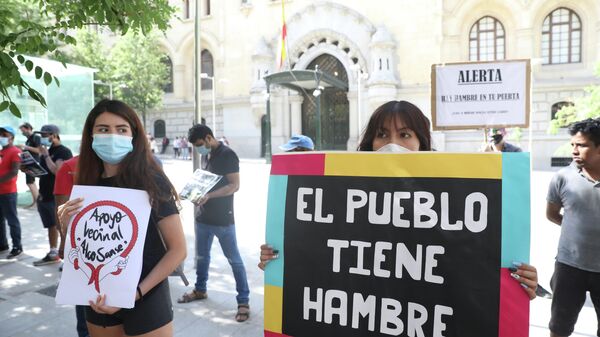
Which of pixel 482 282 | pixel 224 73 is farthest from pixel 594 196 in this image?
pixel 224 73

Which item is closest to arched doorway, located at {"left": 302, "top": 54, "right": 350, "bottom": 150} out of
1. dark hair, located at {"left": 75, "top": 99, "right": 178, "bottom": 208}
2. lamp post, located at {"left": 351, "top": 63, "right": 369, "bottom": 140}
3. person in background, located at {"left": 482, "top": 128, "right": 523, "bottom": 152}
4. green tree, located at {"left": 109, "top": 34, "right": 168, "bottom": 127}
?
lamp post, located at {"left": 351, "top": 63, "right": 369, "bottom": 140}

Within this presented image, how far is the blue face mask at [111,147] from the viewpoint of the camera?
2.29 meters

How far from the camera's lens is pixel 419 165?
70.3 inches

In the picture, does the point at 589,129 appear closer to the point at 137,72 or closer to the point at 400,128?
the point at 400,128

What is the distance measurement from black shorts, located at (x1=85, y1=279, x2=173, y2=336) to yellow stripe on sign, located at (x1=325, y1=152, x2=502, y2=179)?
1.12m

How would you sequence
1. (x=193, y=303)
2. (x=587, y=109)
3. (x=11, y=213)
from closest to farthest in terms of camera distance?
(x=193, y=303) → (x=11, y=213) → (x=587, y=109)

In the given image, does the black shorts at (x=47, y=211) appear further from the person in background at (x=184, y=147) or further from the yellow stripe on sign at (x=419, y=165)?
the person in background at (x=184, y=147)

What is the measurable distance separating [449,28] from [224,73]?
15720 mm

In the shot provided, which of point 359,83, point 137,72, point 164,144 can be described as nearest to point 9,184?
point 359,83

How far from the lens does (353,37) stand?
88.8ft

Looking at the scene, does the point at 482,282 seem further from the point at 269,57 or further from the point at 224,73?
the point at 224,73

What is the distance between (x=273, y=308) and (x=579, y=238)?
221cm

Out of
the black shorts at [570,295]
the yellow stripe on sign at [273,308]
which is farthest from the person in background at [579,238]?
the yellow stripe on sign at [273,308]

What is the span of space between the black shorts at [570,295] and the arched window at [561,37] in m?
24.6
